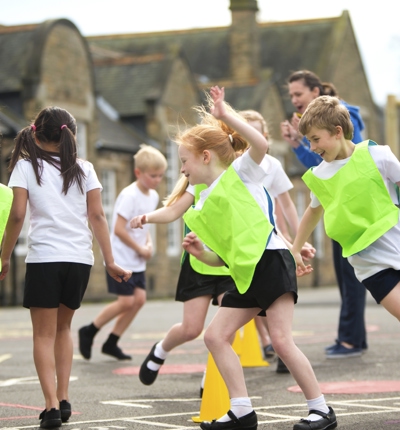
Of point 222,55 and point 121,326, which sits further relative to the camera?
point 222,55

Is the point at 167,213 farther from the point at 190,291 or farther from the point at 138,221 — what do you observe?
the point at 190,291

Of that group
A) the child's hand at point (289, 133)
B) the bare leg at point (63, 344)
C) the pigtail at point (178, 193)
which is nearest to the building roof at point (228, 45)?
the child's hand at point (289, 133)

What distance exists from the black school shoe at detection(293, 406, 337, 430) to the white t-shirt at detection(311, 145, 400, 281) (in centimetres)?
88

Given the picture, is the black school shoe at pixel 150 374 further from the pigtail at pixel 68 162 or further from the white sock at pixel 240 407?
the white sock at pixel 240 407

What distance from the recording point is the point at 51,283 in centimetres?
614

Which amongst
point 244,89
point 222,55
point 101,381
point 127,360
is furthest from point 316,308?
point 222,55

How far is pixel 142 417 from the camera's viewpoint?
21.0 ft

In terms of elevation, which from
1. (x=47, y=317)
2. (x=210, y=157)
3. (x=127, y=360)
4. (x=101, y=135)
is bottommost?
(x=127, y=360)

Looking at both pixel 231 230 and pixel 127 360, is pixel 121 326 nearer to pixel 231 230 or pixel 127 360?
pixel 127 360

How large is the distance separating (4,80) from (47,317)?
24127mm

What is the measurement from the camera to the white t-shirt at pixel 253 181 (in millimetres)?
5598

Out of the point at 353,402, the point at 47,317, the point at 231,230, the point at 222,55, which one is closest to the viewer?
the point at 231,230

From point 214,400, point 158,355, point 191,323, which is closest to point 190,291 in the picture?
point 191,323

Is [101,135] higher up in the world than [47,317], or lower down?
higher up
